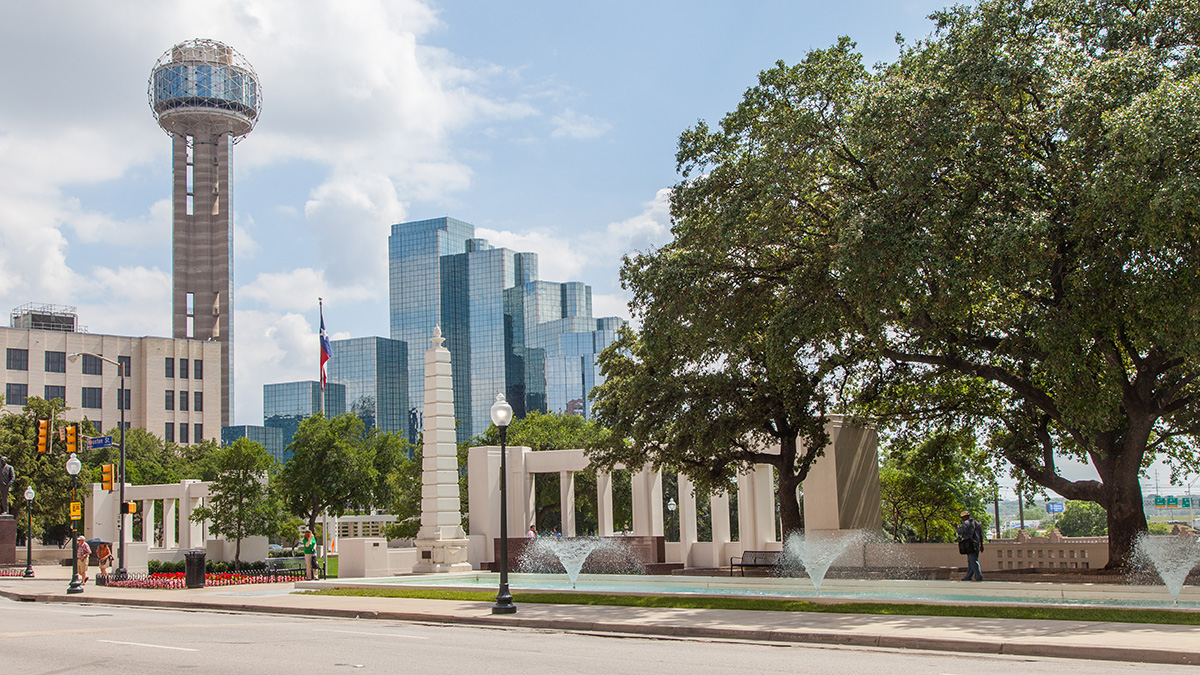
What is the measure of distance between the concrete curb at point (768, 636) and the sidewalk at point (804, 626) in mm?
13

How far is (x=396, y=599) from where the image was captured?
2494cm

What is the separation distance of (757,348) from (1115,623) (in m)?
14.8

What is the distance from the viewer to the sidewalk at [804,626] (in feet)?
44.3

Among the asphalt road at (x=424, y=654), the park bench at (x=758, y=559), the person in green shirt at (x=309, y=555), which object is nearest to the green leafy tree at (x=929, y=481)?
the park bench at (x=758, y=559)

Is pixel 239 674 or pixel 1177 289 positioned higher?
pixel 1177 289

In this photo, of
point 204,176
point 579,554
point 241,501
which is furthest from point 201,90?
point 579,554

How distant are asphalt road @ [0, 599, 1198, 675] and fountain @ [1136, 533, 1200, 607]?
19.4 feet

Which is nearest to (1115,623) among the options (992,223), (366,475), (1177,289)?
(1177,289)

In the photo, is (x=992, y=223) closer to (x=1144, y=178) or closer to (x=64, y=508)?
(x=1144, y=178)

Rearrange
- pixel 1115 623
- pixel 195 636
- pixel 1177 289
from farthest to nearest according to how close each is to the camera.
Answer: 1. pixel 1177 289
2. pixel 195 636
3. pixel 1115 623

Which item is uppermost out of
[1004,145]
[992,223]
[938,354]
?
[1004,145]

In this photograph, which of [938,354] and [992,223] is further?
[938,354]

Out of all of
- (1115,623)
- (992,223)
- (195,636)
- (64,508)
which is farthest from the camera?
(64,508)

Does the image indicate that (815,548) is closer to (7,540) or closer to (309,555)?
(309,555)
